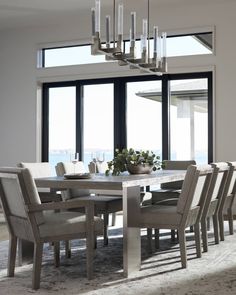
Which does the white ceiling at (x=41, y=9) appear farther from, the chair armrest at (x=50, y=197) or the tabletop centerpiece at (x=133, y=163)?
the chair armrest at (x=50, y=197)

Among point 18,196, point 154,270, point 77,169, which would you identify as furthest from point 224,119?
point 18,196

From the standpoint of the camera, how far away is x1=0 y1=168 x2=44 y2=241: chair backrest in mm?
3346

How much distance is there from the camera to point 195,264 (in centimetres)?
396

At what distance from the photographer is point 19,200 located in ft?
11.3

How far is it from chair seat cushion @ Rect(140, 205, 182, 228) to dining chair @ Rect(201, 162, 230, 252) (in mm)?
597

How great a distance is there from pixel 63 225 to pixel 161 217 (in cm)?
82

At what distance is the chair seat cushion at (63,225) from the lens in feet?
11.1

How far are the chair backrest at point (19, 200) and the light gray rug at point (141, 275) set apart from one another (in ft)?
1.19

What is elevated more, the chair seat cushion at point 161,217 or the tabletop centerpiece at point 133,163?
the tabletop centerpiece at point 133,163

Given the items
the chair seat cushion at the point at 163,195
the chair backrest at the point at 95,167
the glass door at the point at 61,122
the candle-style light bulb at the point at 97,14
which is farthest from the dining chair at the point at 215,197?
the glass door at the point at 61,122

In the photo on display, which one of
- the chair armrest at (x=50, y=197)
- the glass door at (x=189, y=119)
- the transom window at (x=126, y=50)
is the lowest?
the chair armrest at (x=50, y=197)

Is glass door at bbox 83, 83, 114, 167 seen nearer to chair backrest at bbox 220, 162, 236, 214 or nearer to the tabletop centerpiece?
chair backrest at bbox 220, 162, 236, 214

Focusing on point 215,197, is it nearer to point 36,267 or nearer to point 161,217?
point 161,217

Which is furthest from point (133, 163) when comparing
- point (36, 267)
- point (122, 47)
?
point (36, 267)
